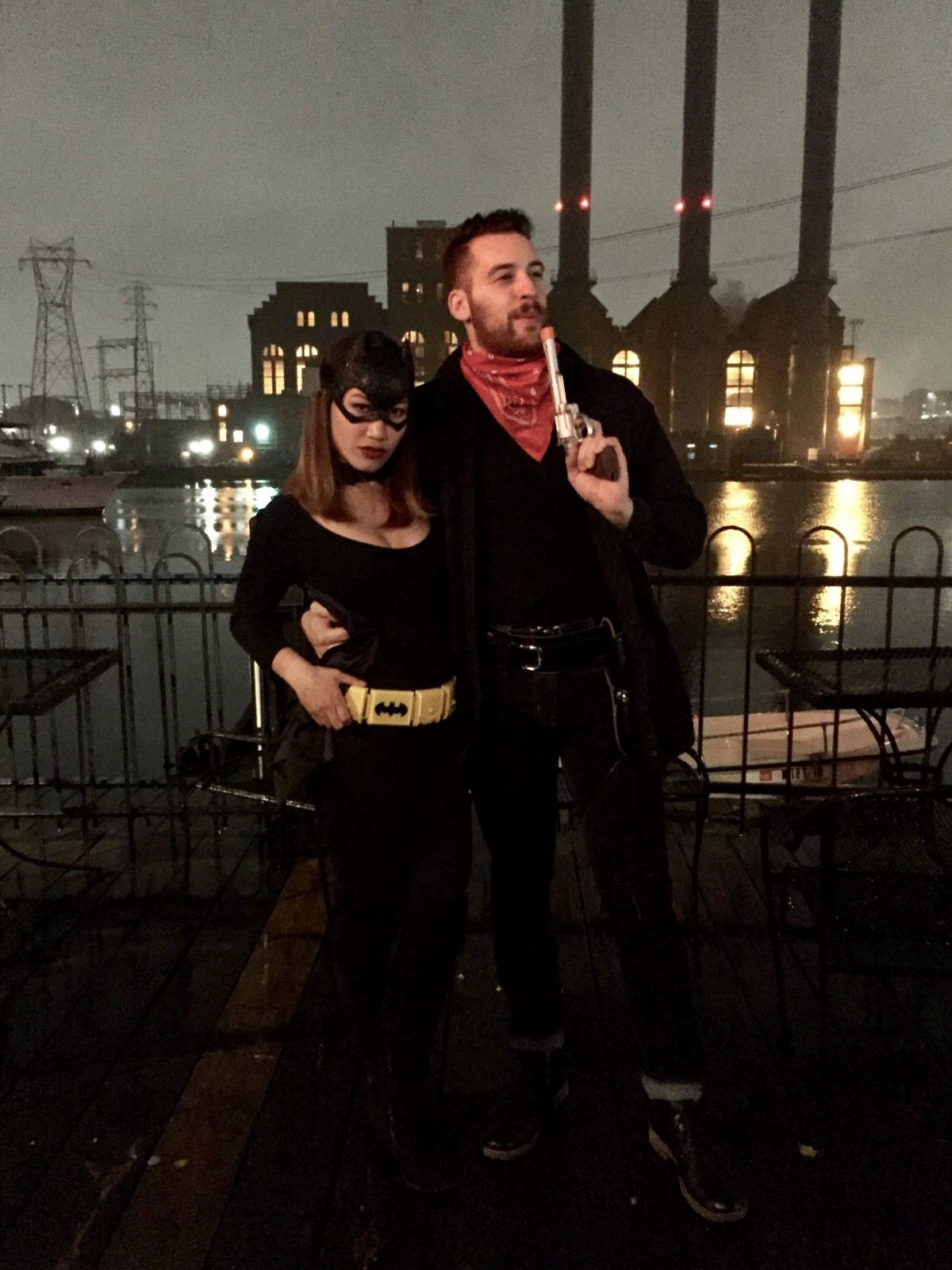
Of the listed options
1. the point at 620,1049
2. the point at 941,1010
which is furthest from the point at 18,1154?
the point at 941,1010

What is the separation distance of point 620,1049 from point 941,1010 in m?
1.23

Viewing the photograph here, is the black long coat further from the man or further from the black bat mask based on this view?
the black bat mask

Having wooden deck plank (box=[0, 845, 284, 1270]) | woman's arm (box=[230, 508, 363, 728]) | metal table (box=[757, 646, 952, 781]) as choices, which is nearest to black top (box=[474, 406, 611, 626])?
woman's arm (box=[230, 508, 363, 728])

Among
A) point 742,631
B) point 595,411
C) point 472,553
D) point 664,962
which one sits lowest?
point 742,631

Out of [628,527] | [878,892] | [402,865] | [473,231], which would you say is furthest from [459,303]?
[878,892]

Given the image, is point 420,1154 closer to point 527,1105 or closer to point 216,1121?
point 527,1105

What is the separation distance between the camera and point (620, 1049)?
3.40 m

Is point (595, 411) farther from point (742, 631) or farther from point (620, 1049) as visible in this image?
point (742, 631)

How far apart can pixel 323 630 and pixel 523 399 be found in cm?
88

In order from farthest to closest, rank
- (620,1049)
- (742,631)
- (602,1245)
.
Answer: (742,631) < (620,1049) < (602,1245)

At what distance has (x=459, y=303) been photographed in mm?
2877

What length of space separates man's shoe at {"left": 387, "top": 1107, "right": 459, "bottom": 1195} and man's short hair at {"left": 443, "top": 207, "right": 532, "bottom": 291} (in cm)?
242

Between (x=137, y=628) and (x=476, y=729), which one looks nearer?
(x=476, y=729)

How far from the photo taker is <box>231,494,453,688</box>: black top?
8.66 feet
